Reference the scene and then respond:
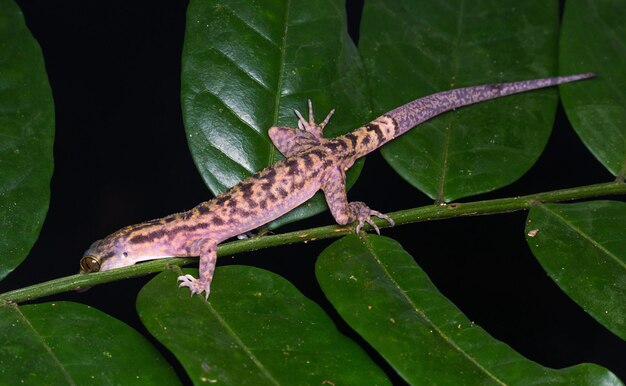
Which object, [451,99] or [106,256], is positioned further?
[451,99]

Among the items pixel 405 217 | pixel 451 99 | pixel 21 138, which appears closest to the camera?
pixel 21 138

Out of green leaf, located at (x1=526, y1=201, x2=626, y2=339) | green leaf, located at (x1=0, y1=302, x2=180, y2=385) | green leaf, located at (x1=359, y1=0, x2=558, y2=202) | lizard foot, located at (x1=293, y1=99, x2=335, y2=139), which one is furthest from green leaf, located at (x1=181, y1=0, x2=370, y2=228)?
green leaf, located at (x1=526, y1=201, x2=626, y2=339)

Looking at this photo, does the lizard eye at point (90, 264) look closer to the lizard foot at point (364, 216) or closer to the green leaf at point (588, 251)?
the lizard foot at point (364, 216)

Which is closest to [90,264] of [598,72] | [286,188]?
[286,188]

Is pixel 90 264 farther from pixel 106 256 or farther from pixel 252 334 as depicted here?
pixel 252 334

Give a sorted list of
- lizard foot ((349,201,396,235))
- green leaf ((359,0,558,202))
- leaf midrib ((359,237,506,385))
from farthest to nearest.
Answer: green leaf ((359,0,558,202))
lizard foot ((349,201,396,235))
leaf midrib ((359,237,506,385))

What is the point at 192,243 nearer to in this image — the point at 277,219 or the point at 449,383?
the point at 277,219

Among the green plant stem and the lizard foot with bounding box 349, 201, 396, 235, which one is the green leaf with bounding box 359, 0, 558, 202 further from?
the lizard foot with bounding box 349, 201, 396, 235
